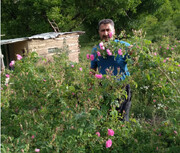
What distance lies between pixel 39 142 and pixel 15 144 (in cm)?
20

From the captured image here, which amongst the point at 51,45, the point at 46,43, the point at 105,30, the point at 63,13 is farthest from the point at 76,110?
the point at 63,13

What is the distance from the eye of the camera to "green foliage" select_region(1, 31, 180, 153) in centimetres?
200

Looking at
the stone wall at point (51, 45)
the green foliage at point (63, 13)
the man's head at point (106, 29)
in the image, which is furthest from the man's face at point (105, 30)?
the green foliage at point (63, 13)

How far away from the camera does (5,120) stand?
2381 millimetres

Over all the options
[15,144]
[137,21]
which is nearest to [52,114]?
[15,144]

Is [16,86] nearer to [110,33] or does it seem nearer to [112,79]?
[112,79]

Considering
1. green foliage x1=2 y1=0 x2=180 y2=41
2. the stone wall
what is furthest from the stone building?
green foliage x1=2 y1=0 x2=180 y2=41

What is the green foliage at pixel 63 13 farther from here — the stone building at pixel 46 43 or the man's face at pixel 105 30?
the man's face at pixel 105 30

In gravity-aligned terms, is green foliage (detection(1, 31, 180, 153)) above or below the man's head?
below

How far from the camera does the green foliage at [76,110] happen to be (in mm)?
1995

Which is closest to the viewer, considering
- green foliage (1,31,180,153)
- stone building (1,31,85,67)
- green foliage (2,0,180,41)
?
green foliage (1,31,180,153)

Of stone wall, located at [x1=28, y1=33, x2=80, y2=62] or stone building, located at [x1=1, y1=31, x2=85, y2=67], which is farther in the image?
stone wall, located at [x1=28, y1=33, x2=80, y2=62]

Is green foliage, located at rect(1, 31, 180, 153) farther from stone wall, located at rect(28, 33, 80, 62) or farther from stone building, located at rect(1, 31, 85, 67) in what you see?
stone wall, located at rect(28, 33, 80, 62)

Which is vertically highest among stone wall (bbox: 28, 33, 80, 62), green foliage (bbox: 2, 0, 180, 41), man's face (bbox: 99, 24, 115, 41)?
green foliage (bbox: 2, 0, 180, 41)
